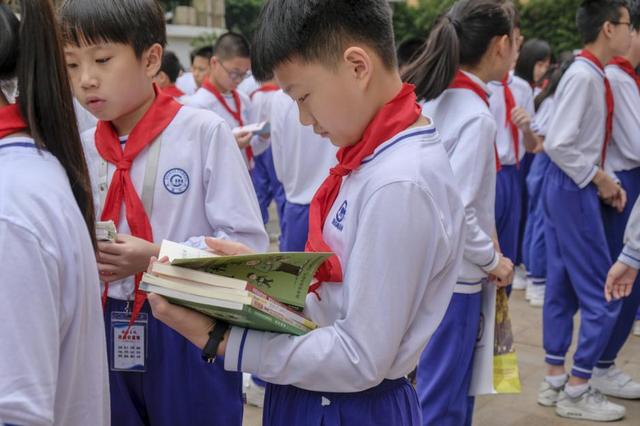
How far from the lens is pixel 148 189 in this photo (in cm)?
209

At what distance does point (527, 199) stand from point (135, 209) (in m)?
4.94

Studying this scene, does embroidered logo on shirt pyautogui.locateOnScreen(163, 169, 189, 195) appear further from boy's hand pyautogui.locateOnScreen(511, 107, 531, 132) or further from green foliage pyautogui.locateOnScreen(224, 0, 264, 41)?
green foliage pyautogui.locateOnScreen(224, 0, 264, 41)

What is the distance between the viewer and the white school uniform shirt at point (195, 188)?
210 cm

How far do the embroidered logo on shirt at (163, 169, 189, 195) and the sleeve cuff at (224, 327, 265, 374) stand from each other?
2.22 feet

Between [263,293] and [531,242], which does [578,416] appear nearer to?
[531,242]

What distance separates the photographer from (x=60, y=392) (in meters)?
1.31

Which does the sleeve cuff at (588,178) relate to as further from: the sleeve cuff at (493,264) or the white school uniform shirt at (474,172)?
the sleeve cuff at (493,264)

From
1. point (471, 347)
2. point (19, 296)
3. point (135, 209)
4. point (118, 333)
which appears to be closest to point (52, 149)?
point (19, 296)

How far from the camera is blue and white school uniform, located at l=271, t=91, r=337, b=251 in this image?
4.20m

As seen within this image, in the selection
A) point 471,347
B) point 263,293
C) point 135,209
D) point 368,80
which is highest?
point 368,80

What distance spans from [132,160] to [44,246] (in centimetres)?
94

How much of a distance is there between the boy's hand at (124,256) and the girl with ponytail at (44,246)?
0.47 metres

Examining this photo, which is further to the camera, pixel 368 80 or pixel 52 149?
pixel 368 80

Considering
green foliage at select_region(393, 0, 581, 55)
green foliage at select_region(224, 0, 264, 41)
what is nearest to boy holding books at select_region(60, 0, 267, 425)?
green foliage at select_region(393, 0, 581, 55)
